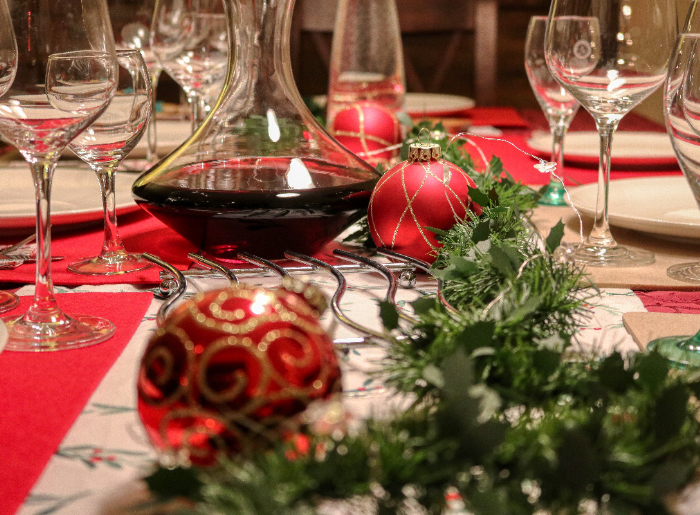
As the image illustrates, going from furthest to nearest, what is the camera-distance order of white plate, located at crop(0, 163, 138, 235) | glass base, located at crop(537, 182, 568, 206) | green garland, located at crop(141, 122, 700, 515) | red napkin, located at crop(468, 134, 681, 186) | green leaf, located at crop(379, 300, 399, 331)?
1. red napkin, located at crop(468, 134, 681, 186)
2. glass base, located at crop(537, 182, 568, 206)
3. white plate, located at crop(0, 163, 138, 235)
4. green leaf, located at crop(379, 300, 399, 331)
5. green garland, located at crop(141, 122, 700, 515)

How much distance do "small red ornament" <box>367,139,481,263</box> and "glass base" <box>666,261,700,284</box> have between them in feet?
0.53

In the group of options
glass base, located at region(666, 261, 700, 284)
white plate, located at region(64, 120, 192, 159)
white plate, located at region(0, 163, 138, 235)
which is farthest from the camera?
white plate, located at region(64, 120, 192, 159)

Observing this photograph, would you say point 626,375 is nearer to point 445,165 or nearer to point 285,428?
point 285,428

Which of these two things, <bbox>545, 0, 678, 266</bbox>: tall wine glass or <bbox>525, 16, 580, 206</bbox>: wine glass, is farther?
<bbox>525, 16, 580, 206</bbox>: wine glass

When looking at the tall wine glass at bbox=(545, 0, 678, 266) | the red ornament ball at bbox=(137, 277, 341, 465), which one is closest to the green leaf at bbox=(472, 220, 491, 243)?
the tall wine glass at bbox=(545, 0, 678, 266)

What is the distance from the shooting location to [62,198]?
2.79 ft

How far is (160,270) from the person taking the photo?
24.6 inches

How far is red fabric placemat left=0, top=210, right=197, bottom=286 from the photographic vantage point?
61 centimetres

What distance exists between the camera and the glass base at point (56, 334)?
1.52 feet

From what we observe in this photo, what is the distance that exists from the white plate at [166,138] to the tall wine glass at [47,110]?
0.48 meters

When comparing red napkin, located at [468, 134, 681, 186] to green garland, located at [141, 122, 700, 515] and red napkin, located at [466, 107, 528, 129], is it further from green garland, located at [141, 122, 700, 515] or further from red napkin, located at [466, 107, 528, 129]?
green garland, located at [141, 122, 700, 515]

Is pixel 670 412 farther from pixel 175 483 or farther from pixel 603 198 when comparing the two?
pixel 603 198

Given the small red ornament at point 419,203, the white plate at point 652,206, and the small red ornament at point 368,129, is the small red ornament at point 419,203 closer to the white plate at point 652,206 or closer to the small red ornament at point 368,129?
the white plate at point 652,206

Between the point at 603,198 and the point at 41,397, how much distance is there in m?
0.50
